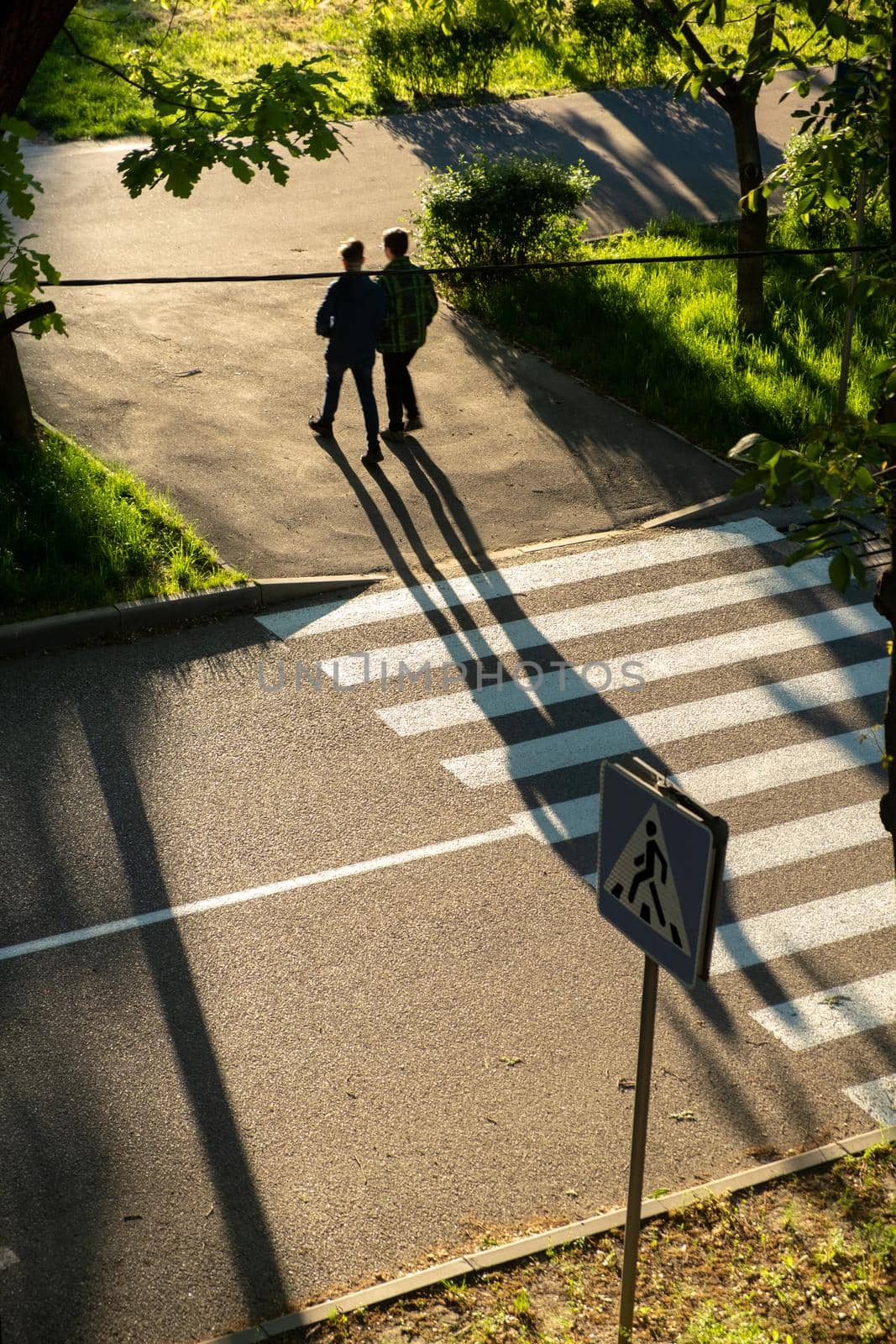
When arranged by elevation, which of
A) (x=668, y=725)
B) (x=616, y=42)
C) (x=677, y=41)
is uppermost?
(x=616, y=42)

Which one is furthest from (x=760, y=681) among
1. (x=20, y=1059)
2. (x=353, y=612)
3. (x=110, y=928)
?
(x=20, y=1059)

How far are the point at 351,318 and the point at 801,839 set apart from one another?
6573 millimetres

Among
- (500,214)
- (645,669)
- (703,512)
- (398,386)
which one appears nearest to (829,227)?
(500,214)

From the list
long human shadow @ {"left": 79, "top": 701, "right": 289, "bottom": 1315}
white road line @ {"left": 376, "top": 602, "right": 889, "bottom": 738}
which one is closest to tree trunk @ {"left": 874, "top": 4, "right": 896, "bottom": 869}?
long human shadow @ {"left": 79, "top": 701, "right": 289, "bottom": 1315}

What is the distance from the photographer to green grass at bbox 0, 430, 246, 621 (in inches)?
419

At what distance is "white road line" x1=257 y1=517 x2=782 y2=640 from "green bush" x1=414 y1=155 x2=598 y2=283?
5.59 m

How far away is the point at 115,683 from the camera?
32.7 feet

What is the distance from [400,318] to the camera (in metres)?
13.1

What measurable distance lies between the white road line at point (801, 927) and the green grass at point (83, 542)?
16.6 feet

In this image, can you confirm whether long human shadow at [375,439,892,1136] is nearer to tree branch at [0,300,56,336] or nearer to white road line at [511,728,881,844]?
white road line at [511,728,881,844]

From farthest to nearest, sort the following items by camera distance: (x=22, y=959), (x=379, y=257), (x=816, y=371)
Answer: (x=379, y=257) → (x=816, y=371) → (x=22, y=959)

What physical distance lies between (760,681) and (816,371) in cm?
566

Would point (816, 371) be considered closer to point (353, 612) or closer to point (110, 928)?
point (353, 612)

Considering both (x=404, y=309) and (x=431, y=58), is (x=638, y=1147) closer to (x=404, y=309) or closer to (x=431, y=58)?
(x=404, y=309)
